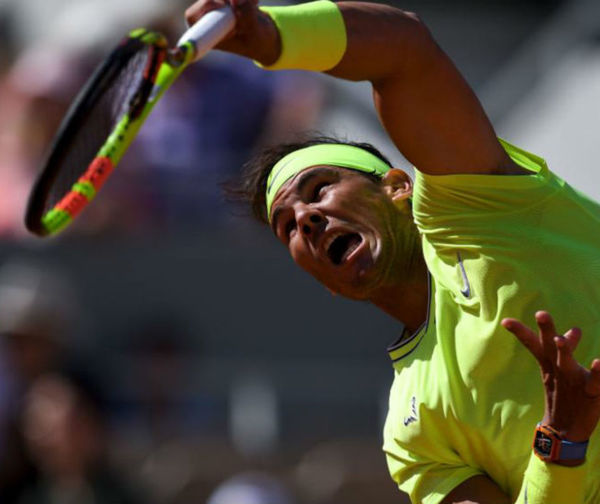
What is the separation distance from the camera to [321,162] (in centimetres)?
393

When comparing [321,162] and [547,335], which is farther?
[321,162]

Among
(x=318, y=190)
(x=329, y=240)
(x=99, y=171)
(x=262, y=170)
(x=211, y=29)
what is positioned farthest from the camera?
(x=262, y=170)

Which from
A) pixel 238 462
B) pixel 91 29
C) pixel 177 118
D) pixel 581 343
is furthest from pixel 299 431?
pixel 581 343

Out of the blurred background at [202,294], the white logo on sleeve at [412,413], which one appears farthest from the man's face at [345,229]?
the blurred background at [202,294]

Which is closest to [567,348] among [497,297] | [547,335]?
[547,335]

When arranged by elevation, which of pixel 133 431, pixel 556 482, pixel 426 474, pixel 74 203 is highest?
pixel 556 482

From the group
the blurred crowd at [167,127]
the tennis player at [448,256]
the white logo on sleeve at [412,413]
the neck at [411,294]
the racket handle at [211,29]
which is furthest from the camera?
the blurred crowd at [167,127]

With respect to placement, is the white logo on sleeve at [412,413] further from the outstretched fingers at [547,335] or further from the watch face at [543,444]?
the outstretched fingers at [547,335]

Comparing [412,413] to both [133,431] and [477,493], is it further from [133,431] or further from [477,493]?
[133,431]

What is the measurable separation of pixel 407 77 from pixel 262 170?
1093 millimetres

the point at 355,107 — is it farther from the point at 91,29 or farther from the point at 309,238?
the point at 309,238

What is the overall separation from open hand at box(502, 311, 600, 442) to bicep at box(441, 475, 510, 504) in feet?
1.68

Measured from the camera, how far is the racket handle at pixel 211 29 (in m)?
3.01

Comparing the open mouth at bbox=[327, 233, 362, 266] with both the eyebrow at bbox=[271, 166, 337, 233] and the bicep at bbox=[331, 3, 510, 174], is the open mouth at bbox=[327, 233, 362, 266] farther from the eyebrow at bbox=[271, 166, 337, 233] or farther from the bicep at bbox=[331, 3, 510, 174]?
the bicep at bbox=[331, 3, 510, 174]
